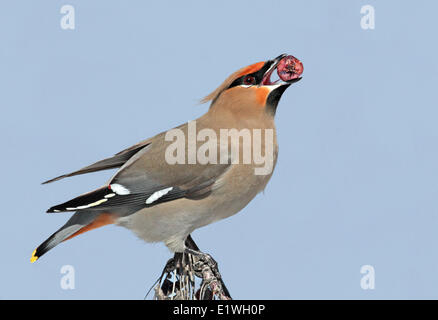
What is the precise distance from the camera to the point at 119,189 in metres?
5.55

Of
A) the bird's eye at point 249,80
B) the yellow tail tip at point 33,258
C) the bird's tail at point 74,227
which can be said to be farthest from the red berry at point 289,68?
the yellow tail tip at point 33,258

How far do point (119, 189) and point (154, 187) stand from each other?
27 centimetres

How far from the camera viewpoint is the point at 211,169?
550 centimetres

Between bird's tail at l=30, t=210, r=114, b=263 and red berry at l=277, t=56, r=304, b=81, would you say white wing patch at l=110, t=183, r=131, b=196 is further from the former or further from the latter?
red berry at l=277, t=56, r=304, b=81

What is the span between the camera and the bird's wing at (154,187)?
5.48 meters

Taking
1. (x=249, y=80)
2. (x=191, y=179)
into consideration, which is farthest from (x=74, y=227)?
(x=249, y=80)

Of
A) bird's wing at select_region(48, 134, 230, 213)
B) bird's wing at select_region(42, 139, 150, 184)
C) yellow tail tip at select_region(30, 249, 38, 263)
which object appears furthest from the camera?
bird's wing at select_region(42, 139, 150, 184)

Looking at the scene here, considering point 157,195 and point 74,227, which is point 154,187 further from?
point 74,227

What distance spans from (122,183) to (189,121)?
30.5 inches

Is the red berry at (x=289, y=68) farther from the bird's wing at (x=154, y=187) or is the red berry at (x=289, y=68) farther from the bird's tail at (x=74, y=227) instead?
the bird's tail at (x=74, y=227)

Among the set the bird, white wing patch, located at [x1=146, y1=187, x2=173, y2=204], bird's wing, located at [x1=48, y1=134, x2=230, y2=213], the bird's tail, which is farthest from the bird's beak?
the bird's tail

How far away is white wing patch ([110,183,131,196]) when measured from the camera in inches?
218
